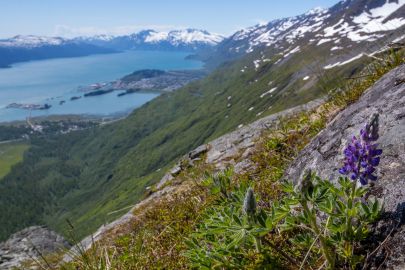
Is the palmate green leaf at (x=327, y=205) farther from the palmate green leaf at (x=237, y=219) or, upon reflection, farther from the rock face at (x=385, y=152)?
the palmate green leaf at (x=237, y=219)

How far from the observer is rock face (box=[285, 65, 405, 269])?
3.00 m

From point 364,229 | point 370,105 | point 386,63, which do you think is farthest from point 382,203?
point 386,63

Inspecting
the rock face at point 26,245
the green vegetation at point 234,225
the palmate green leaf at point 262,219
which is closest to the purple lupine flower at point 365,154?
the green vegetation at point 234,225

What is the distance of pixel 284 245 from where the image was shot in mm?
3916

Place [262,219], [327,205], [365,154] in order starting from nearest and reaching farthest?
[365,154] → [262,219] → [327,205]

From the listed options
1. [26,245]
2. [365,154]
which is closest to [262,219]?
[365,154]

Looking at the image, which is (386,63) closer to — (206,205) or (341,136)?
(341,136)

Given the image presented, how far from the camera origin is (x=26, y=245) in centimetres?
2272

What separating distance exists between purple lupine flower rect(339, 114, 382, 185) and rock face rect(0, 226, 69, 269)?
8656 millimetres

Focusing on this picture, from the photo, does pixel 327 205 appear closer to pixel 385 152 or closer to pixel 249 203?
pixel 249 203

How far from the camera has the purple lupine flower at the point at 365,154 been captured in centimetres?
278

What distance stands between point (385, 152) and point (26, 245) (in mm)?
22937

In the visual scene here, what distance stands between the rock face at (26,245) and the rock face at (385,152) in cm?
745

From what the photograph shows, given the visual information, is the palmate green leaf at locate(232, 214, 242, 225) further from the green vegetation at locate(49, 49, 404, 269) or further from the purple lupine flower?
the purple lupine flower
